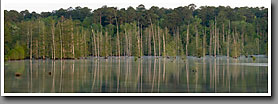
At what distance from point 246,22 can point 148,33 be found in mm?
14942

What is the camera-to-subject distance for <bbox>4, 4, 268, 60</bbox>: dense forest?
159 feet

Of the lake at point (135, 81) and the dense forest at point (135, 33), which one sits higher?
the dense forest at point (135, 33)

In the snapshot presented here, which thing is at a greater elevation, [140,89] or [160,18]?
[160,18]

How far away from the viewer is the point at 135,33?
6550 centimetres

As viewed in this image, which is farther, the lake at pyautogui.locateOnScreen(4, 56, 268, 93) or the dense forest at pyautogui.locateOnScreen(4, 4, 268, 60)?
the dense forest at pyautogui.locateOnScreen(4, 4, 268, 60)

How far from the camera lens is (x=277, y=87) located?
13.4m

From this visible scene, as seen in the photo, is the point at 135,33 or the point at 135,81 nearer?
the point at 135,81

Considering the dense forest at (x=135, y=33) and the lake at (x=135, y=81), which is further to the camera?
the dense forest at (x=135, y=33)

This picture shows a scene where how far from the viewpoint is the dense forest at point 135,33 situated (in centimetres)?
4838

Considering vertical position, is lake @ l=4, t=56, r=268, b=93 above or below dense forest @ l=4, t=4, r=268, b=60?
below

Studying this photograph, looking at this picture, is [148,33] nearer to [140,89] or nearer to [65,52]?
[65,52]

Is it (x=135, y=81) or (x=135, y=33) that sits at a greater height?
(x=135, y=33)

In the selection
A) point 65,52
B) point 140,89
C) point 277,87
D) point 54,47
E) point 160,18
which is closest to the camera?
point 277,87

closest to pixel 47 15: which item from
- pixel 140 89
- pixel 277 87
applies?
pixel 140 89
